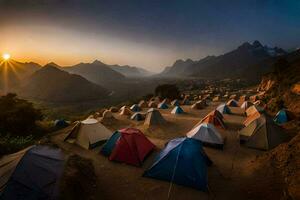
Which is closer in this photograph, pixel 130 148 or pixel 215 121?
pixel 130 148

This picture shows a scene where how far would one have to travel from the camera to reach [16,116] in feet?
62.1

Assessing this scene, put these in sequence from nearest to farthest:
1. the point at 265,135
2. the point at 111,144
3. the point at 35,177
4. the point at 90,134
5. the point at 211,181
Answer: the point at 35,177 → the point at 211,181 → the point at 111,144 → the point at 265,135 → the point at 90,134

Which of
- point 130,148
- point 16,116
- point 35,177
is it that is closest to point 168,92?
point 16,116

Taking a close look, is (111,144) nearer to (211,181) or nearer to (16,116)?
(211,181)

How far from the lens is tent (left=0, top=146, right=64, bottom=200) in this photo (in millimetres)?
6219

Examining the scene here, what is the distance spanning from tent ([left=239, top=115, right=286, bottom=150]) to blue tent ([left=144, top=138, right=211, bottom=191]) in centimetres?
554

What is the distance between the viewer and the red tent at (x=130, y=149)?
10984 millimetres

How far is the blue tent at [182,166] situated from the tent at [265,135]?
5.54 meters

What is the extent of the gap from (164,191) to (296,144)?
7.02m

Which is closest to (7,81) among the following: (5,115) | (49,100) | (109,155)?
(49,100)

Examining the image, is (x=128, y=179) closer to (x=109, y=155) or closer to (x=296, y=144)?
(x=109, y=155)

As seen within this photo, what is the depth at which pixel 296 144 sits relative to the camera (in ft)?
31.2

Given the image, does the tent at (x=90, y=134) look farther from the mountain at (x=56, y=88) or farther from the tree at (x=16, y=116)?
the mountain at (x=56, y=88)

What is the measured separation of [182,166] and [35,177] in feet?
19.6
